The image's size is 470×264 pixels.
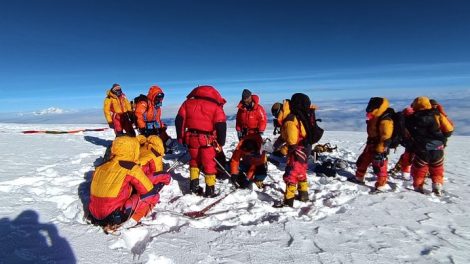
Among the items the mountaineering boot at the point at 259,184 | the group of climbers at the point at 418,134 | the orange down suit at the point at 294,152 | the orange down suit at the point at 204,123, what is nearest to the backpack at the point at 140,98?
the orange down suit at the point at 204,123

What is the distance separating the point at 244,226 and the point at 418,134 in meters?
4.42

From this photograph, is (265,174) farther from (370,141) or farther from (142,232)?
(142,232)

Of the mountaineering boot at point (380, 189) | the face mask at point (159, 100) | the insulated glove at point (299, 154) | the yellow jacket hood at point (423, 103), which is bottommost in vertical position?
the mountaineering boot at point (380, 189)

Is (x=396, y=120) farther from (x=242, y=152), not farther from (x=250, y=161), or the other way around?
(x=242, y=152)

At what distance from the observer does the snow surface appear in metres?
3.80

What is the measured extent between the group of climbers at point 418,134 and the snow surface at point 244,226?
0.47 metres

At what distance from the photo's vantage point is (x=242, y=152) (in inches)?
304

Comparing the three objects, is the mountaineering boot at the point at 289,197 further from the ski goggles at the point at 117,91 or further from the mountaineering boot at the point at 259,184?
the ski goggles at the point at 117,91

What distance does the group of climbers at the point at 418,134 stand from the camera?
20.9ft

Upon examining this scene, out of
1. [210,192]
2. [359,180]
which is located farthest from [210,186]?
[359,180]

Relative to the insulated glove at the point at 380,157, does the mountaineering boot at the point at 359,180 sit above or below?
below

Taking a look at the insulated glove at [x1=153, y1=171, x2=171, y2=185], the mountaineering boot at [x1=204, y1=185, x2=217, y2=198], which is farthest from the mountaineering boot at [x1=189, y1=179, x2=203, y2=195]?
the insulated glove at [x1=153, y1=171, x2=171, y2=185]

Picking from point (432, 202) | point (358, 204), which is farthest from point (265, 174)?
point (432, 202)

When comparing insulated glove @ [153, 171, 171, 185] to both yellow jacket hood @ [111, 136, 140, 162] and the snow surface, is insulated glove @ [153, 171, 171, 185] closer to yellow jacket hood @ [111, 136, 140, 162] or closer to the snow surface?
the snow surface
